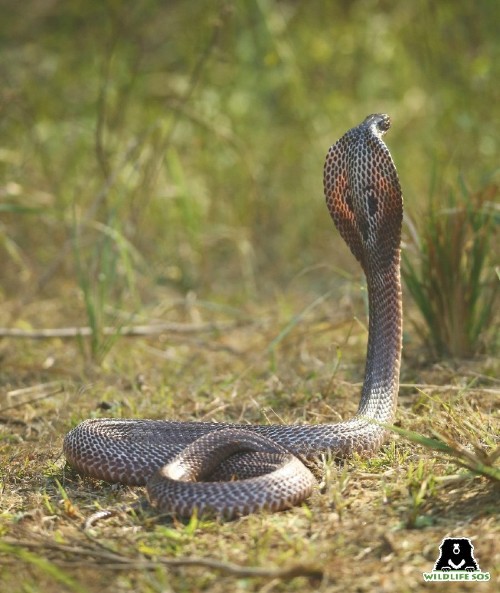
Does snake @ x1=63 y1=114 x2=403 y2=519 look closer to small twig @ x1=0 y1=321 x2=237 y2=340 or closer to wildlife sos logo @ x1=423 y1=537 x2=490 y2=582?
wildlife sos logo @ x1=423 y1=537 x2=490 y2=582

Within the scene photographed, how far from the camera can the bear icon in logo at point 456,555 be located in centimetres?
311

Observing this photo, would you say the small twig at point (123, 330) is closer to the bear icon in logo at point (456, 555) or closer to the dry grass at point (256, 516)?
the dry grass at point (256, 516)

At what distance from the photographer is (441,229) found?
5449mm

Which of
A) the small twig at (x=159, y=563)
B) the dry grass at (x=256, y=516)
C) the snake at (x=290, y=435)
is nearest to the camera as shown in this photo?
the small twig at (x=159, y=563)

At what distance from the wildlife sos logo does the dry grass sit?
37 mm

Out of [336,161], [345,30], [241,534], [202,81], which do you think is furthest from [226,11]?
[241,534]

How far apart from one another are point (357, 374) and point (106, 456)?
1.99 m

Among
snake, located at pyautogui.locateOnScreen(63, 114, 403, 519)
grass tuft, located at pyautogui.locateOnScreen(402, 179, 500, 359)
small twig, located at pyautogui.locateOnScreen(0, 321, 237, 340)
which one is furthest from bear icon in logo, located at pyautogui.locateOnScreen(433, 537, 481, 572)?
small twig, located at pyautogui.locateOnScreen(0, 321, 237, 340)

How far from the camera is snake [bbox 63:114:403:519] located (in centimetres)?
368

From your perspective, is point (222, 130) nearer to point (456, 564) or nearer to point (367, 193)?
point (367, 193)

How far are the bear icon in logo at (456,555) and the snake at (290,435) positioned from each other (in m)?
0.61

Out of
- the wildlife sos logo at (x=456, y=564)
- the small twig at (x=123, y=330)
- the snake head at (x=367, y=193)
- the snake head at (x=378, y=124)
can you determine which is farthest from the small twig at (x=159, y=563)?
the small twig at (x=123, y=330)

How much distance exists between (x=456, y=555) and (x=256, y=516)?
2.58ft

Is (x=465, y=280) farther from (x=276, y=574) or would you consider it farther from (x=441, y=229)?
(x=276, y=574)
